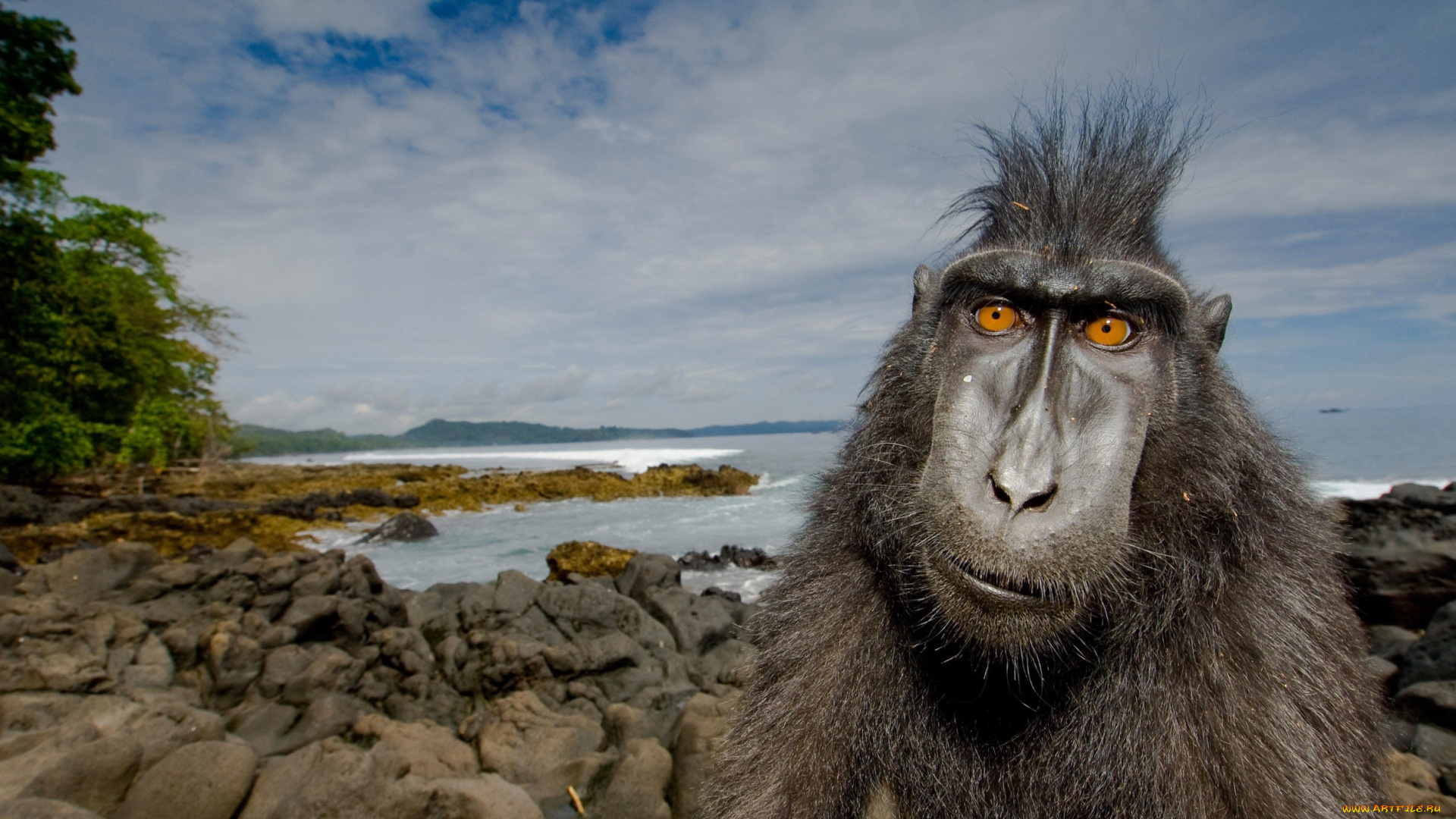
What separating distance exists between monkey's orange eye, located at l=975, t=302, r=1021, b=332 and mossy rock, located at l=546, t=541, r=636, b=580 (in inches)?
409

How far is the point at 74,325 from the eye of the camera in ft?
83.9

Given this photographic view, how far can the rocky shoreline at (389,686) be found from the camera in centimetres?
385

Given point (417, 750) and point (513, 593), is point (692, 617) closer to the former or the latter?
point (513, 593)

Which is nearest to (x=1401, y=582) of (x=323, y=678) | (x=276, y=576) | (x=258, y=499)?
(x=323, y=678)

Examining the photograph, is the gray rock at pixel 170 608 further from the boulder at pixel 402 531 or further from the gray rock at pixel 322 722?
the boulder at pixel 402 531

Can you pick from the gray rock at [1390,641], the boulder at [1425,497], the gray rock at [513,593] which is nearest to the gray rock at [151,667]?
the gray rock at [513,593]

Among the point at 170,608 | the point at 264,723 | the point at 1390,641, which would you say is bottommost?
the point at 264,723

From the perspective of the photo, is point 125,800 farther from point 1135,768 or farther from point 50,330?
point 50,330

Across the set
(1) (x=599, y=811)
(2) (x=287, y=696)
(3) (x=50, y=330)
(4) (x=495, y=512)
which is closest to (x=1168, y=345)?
(1) (x=599, y=811)

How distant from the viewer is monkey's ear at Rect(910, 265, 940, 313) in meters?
2.75

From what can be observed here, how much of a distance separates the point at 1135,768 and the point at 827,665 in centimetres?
101

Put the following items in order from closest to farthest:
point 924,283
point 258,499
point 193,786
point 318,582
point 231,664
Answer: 1. point 924,283
2. point 193,786
3. point 231,664
4. point 318,582
5. point 258,499

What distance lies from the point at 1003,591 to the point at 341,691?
6636 mm

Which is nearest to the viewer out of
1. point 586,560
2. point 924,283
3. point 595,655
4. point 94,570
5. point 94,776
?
point 924,283
